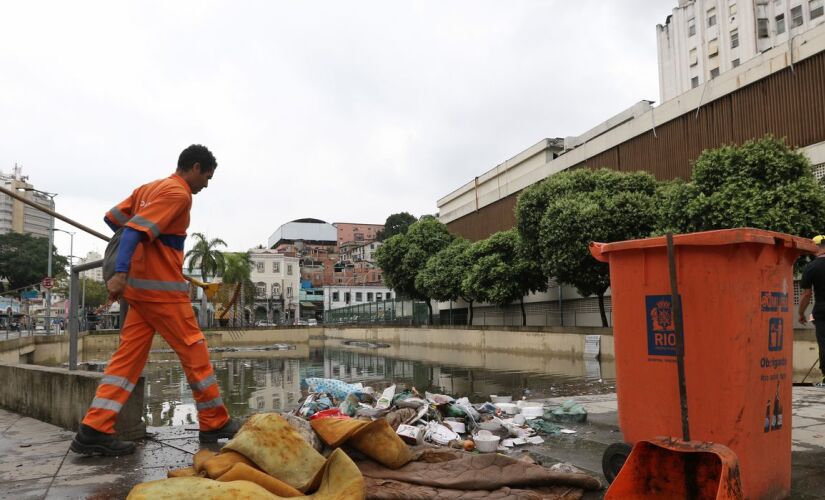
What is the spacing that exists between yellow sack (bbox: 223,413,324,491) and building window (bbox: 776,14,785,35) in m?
51.1

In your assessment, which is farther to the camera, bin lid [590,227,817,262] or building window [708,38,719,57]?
building window [708,38,719,57]

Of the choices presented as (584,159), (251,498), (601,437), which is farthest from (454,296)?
(251,498)

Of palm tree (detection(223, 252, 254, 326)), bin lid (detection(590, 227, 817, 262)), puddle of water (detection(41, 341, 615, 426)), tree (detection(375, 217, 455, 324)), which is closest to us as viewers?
bin lid (detection(590, 227, 817, 262))

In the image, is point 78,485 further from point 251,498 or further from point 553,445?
point 553,445

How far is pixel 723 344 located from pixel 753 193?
1324 cm

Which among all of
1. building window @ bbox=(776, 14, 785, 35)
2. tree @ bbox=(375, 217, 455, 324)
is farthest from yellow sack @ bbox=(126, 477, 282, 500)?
building window @ bbox=(776, 14, 785, 35)

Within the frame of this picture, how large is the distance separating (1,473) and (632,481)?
10.9 ft

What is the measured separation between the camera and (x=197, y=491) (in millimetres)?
2410

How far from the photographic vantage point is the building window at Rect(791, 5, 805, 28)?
4222cm

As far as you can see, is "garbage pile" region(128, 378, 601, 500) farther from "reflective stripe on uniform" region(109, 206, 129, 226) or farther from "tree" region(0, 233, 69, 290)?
"tree" region(0, 233, 69, 290)

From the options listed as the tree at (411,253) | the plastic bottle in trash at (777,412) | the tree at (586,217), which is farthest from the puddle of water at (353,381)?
the tree at (411,253)

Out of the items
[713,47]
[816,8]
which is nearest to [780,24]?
[816,8]

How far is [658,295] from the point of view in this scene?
2.96m

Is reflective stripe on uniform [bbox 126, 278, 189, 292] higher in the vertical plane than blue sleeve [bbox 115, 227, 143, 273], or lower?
lower
